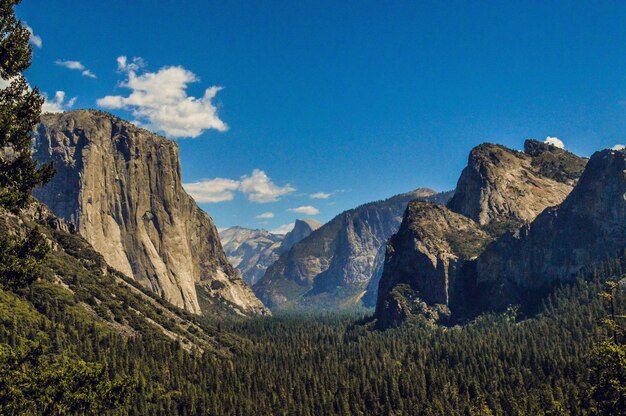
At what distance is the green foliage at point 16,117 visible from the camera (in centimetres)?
2705

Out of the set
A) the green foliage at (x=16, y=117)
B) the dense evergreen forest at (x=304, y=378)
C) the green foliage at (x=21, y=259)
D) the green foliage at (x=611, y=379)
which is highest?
the green foliage at (x=16, y=117)

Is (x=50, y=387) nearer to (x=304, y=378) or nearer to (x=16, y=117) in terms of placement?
(x=16, y=117)

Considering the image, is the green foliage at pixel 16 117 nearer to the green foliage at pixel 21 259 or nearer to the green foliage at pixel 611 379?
the green foliage at pixel 21 259

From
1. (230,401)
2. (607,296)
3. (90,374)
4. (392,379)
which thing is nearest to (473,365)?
(392,379)

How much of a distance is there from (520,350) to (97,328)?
148 metres

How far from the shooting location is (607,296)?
132 ft

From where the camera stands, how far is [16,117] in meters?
27.6

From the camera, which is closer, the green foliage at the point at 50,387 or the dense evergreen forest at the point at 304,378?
the green foliage at the point at 50,387

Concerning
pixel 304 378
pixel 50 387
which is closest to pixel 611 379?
pixel 50 387

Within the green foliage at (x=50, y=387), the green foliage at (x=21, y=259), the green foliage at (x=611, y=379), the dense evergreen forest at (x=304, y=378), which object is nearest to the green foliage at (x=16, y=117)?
the green foliage at (x=21, y=259)

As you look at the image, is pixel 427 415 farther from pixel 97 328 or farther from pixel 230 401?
pixel 97 328

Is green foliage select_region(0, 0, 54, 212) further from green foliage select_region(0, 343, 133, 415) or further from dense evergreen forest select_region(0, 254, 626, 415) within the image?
dense evergreen forest select_region(0, 254, 626, 415)

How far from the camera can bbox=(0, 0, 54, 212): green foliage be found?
88.7 ft

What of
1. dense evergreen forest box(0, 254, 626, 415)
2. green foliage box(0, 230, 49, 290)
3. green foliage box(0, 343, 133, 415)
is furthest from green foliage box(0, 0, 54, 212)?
dense evergreen forest box(0, 254, 626, 415)
